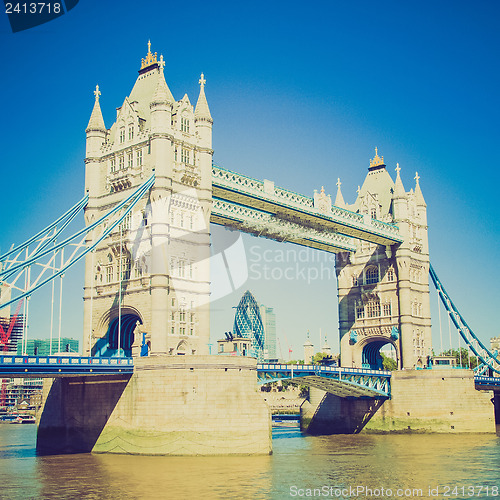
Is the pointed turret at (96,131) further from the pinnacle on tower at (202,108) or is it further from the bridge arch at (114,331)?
the bridge arch at (114,331)

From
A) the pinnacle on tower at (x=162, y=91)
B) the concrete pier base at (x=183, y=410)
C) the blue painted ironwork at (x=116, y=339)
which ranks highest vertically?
the pinnacle on tower at (x=162, y=91)

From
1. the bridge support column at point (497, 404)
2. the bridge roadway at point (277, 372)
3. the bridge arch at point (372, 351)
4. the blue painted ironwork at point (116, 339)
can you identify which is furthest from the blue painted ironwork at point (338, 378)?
the bridge support column at point (497, 404)

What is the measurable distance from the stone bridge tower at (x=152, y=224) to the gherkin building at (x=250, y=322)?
101652 mm

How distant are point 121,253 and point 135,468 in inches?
758

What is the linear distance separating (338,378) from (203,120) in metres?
27.6

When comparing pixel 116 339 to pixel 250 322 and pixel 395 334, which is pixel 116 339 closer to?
pixel 395 334

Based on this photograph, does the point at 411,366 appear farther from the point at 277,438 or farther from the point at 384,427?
the point at 277,438

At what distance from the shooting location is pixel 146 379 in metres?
48.8

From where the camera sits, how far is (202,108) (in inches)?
2338

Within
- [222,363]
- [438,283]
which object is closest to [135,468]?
[222,363]

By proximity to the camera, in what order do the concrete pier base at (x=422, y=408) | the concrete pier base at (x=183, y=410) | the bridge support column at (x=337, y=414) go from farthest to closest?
the bridge support column at (x=337, y=414) < the concrete pier base at (x=422, y=408) < the concrete pier base at (x=183, y=410)

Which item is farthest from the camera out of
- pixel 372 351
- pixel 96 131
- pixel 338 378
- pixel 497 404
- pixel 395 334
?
pixel 497 404

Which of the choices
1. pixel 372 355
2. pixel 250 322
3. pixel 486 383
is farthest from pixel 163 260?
pixel 250 322

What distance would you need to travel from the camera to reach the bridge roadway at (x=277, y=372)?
146ft
